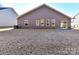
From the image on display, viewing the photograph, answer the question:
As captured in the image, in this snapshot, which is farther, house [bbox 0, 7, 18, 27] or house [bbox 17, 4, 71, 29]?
house [bbox 17, 4, 71, 29]

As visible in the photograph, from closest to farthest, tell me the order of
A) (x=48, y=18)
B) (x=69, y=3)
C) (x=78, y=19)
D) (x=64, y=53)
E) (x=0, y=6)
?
1. (x=64, y=53)
2. (x=69, y=3)
3. (x=0, y=6)
4. (x=78, y=19)
5. (x=48, y=18)

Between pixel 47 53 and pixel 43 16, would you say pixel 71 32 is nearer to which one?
pixel 43 16

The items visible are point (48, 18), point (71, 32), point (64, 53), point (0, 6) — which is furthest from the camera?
point (48, 18)

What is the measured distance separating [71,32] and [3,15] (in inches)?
73.3

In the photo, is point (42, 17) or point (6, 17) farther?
point (42, 17)

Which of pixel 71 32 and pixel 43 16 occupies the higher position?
pixel 43 16

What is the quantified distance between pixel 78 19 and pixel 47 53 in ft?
5.77

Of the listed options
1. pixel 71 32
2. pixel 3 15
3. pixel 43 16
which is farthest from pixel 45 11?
pixel 3 15

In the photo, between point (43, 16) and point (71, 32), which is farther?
point (43, 16)

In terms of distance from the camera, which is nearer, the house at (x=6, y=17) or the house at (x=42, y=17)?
the house at (x=6, y=17)

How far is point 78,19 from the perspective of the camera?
164 inches
